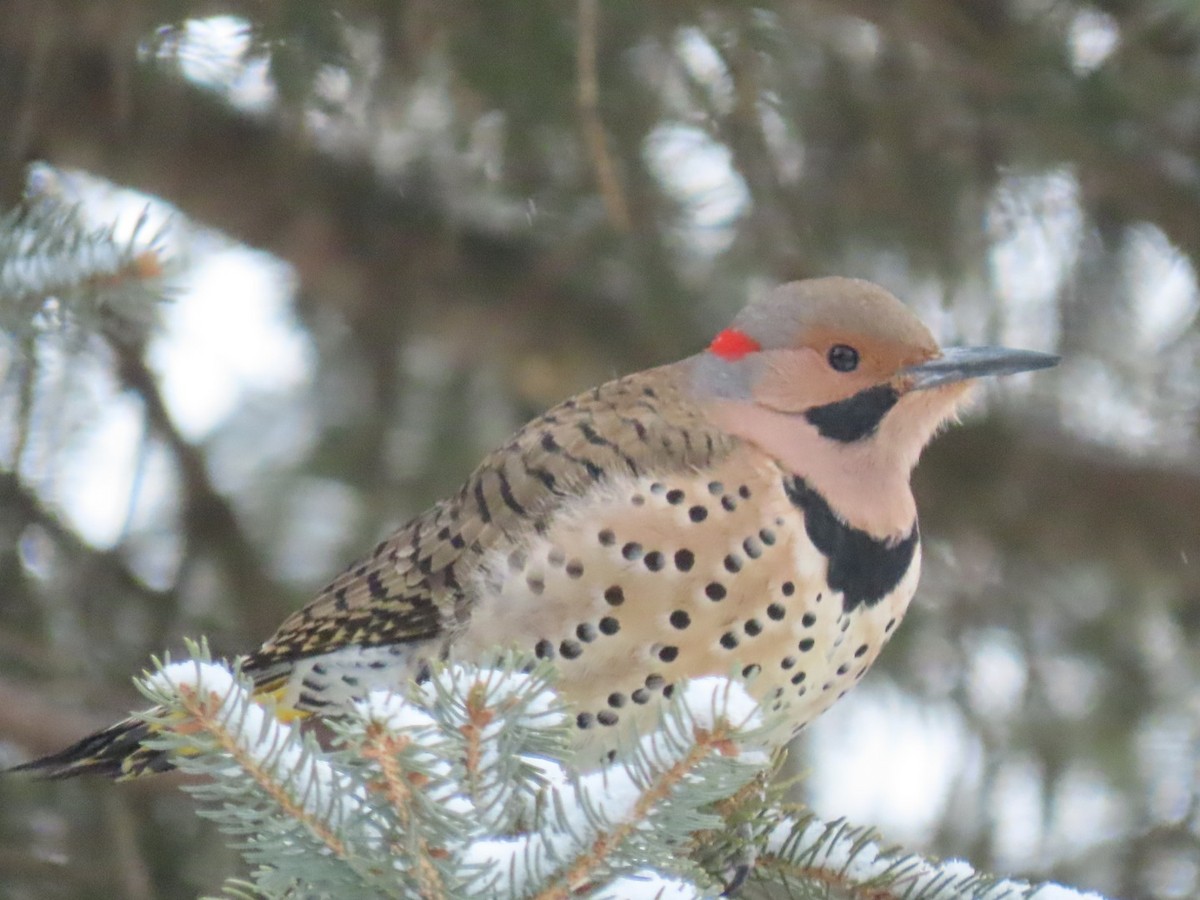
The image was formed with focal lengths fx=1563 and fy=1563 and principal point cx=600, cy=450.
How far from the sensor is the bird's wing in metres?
2.89

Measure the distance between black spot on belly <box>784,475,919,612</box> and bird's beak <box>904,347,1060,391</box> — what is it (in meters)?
0.34

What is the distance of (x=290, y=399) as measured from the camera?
5207 millimetres

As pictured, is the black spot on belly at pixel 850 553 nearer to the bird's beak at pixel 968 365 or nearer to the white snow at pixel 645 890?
the bird's beak at pixel 968 365

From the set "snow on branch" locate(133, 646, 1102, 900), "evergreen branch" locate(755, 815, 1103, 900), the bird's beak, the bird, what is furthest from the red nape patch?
"snow on branch" locate(133, 646, 1102, 900)

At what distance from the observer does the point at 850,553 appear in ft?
9.15

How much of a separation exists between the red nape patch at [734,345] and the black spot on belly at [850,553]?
15.6 inches

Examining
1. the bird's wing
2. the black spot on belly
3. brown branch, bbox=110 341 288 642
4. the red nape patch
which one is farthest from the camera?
brown branch, bbox=110 341 288 642

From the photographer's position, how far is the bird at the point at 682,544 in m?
2.64

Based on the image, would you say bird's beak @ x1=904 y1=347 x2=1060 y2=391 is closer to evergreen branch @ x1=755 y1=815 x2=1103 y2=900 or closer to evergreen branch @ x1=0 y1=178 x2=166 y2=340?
evergreen branch @ x1=755 y1=815 x2=1103 y2=900

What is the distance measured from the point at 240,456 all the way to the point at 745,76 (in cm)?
251

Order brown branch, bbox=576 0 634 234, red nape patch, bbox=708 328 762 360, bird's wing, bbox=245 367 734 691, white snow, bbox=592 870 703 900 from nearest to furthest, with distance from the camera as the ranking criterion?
1. white snow, bbox=592 870 703 900
2. bird's wing, bbox=245 367 734 691
3. brown branch, bbox=576 0 634 234
4. red nape patch, bbox=708 328 762 360

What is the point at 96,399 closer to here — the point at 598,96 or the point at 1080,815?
the point at 598,96

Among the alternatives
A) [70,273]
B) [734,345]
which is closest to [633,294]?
[734,345]

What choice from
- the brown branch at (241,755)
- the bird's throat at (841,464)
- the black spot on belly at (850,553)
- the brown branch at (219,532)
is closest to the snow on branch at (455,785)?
the brown branch at (241,755)
